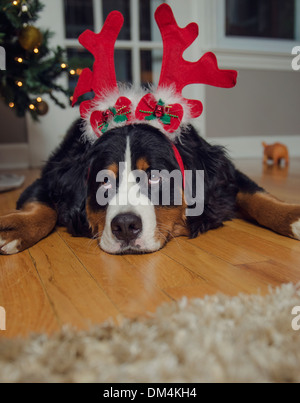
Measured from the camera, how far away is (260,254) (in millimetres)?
1315

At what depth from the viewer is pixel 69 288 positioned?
106 cm

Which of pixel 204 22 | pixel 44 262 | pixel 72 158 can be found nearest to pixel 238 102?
pixel 204 22

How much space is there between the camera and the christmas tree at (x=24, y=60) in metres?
2.58

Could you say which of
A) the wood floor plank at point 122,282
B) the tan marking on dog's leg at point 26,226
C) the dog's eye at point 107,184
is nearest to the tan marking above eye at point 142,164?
the dog's eye at point 107,184

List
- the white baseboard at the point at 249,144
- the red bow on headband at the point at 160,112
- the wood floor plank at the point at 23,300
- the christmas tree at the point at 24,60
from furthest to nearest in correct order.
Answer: the white baseboard at the point at 249,144
the christmas tree at the point at 24,60
the red bow on headband at the point at 160,112
the wood floor plank at the point at 23,300

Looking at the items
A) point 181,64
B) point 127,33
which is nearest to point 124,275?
point 181,64

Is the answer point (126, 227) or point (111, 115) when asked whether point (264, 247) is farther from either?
point (111, 115)

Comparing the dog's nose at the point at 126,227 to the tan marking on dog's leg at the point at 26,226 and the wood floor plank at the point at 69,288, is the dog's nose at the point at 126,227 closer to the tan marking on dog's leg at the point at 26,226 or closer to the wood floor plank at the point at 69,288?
the wood floor plank at the point at 69,288

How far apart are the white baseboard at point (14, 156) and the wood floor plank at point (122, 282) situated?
10.4ft

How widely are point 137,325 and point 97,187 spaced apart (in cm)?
76

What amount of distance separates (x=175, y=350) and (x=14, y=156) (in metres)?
4.04

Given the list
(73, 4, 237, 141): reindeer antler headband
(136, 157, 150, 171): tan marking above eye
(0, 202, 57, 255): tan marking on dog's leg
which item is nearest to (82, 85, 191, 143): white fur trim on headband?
(73, 4, 237, 141): reindeer antler headband

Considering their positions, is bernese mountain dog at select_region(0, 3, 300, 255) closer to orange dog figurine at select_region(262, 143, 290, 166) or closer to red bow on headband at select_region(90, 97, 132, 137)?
red bow on headband at select_region(90, 97, 132, 137)

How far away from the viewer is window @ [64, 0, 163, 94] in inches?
173
